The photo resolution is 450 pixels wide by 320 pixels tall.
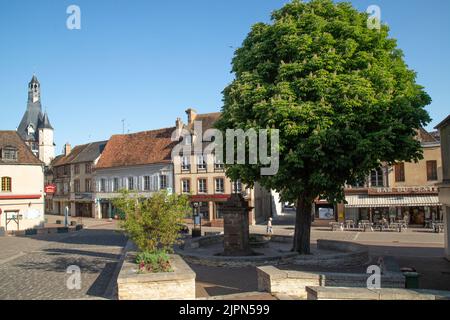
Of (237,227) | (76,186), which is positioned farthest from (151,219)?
(76,186)

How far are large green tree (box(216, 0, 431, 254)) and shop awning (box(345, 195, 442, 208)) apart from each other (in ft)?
58.2

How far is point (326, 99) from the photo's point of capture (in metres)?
16.4

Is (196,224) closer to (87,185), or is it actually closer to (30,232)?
(30,232)

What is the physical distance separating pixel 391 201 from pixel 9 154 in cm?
3392

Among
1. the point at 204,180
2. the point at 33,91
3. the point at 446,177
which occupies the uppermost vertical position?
the point at 33,91

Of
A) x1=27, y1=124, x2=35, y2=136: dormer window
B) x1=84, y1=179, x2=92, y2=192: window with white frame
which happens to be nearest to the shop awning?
x1=84, y1=179, x2=92, y2=192: window with white frame

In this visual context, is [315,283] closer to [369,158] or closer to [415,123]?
[369,158]

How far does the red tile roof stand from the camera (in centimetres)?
4547

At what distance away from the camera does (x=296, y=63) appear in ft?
56.3

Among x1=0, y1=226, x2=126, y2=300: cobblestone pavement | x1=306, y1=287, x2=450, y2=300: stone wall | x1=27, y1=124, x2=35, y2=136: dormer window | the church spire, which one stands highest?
the church spire

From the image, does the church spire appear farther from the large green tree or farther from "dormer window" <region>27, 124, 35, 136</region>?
the large green tree
